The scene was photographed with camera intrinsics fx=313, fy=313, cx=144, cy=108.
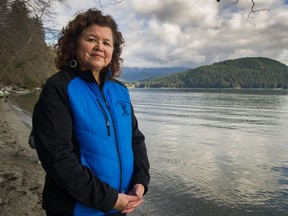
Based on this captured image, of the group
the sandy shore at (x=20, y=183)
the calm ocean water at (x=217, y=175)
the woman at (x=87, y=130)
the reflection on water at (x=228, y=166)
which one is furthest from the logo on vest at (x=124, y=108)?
the reflection on water at (x=228, y=166)

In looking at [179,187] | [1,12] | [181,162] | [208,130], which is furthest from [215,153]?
[1,12]

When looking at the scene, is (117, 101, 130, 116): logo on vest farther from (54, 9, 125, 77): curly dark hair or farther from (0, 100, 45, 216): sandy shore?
(0, 100, 45, 216): sandy shore

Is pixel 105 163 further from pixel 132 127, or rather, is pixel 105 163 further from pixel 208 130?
pixel 208 130

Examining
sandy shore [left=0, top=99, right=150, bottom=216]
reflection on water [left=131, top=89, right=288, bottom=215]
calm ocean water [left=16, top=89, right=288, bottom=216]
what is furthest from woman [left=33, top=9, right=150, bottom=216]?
reflection on water [left=131, top=89, right=288, bottom=215]

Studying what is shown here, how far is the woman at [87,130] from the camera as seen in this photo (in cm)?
199

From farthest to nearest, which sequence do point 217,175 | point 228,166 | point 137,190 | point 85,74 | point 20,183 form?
point 228,166
point 217,175
point 20,183
point 137,190
point 85,74

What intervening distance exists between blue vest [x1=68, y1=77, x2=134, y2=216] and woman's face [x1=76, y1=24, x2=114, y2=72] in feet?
0.52

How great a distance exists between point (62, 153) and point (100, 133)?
280mm

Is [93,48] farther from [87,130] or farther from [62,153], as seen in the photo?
[62,153]

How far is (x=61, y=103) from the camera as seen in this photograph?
6.70ft

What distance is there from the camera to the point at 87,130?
208 centimetres

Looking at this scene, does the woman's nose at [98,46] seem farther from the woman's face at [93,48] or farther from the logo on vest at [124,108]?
the logo on vest at [124,108]

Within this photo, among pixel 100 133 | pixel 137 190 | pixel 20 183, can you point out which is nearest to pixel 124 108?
pixel 100 133

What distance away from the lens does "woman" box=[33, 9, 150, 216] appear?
1.99 m
